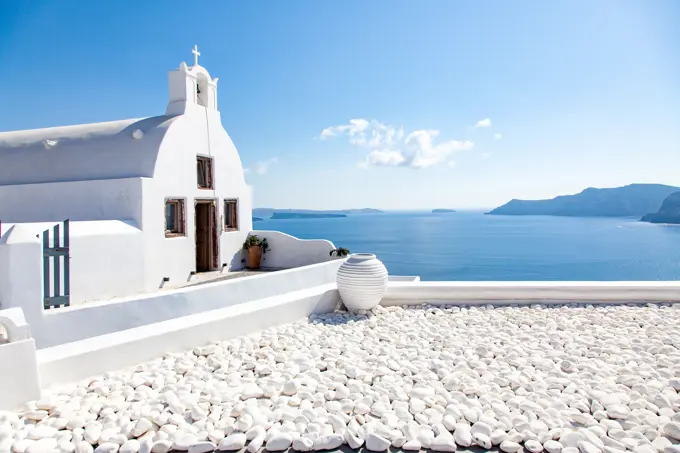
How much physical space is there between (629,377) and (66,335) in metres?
5.92

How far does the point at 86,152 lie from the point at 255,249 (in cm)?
492

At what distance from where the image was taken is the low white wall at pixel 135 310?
5184 millimetres

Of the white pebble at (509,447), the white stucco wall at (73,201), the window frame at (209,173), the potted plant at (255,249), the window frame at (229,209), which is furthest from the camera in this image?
the potted plant at (255,249)

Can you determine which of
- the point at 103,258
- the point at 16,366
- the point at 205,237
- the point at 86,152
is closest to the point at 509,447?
the point at 16,366

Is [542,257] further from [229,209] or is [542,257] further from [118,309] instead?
[118,309]

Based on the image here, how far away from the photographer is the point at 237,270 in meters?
12.6

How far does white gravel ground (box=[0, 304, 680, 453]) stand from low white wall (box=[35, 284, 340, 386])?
0.16 m

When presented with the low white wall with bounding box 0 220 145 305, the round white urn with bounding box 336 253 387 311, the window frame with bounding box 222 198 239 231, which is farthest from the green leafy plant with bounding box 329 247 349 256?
the round white urn with bounding box 336 253 387 311

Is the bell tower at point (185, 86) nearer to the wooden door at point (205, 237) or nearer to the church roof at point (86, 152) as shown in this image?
the church roof at point (86, 152)

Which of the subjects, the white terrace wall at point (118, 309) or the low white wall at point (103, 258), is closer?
the white terrace wall at point (118, 309)

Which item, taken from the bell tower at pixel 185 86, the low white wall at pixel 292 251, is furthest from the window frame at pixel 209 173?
the low white wall at pixel 292 251

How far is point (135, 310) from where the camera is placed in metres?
5.75

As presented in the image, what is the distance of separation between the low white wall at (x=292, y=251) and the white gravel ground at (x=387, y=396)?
23.1ft

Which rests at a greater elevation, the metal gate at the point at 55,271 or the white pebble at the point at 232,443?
the metal gate at the point at 55,271
